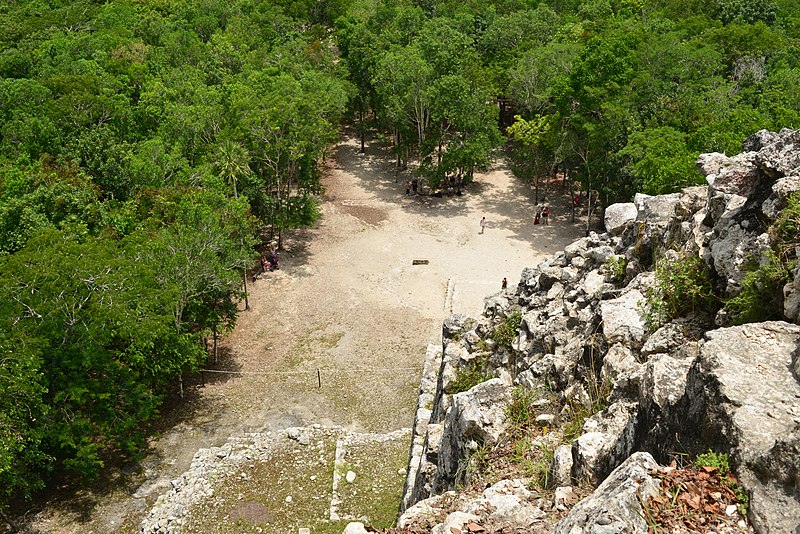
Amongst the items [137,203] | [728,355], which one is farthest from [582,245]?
[137,203]

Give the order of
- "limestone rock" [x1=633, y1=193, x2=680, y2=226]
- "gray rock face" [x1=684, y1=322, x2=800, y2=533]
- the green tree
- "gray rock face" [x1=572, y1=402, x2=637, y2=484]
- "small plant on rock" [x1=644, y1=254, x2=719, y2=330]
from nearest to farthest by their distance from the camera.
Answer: "gray rock face" [x1=684, y1=322, x2=800, y2=533] → "gray rock face" [x1=572, y1=402, x2=637, y2=484] → "small plant on rock" [x1=644, y1=254, x2=719, y2=330] → "limestone rock" [x1=633, y1=193, x2=680, y2=226] → the green tree

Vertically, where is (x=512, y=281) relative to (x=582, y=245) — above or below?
below

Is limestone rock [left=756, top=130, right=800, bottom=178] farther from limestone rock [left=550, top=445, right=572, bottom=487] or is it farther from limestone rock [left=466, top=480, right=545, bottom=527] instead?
limestone rock [left=466, top=480, right=545, bottom=527]

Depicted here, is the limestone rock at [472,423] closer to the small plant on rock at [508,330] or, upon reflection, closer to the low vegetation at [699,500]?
the small plant on rock at [508,330]

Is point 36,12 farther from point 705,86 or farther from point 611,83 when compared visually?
point 705,86

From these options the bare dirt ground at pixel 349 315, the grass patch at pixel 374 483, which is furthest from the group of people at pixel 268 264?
the grass patch at pixel 374 483

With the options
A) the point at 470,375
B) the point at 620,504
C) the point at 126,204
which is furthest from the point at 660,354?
the point at 126,204

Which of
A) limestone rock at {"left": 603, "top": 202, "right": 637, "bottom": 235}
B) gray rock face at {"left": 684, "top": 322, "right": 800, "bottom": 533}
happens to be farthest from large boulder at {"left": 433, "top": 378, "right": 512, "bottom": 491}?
limestone rock at {"left": 603, "top": 202, "right": 637, "bottom": 235}
